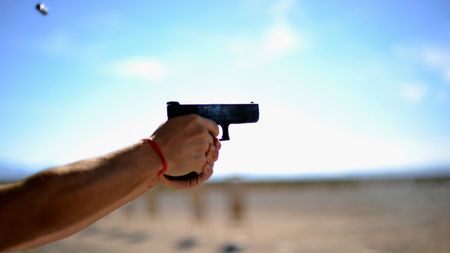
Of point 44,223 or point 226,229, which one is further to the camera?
point 226,229

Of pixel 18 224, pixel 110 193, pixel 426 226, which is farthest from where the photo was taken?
pixel 426 226

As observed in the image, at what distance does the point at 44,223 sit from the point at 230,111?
1.44 metres

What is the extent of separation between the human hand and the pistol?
0.15 metres

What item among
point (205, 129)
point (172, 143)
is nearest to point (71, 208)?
point (172, 143)

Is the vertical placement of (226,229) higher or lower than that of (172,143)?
lower

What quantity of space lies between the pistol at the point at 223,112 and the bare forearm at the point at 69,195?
464mm

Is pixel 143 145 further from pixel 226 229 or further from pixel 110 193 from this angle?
pixel 226 229

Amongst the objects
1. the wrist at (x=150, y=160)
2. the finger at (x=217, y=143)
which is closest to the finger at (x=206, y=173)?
the finger at (x=217, y=143)

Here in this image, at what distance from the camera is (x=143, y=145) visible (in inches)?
72.3

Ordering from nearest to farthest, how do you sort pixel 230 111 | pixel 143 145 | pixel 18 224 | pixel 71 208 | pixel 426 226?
pixel 18 224, pixel 71 208, pixel 143 145, pixel 230 111, pixel 426 226

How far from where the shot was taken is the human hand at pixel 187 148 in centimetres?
195

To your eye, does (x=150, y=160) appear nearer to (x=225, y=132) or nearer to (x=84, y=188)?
(x=84, y=188)

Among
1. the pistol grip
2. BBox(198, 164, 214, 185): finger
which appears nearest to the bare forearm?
BBox(198, 164, 214, 185): finger

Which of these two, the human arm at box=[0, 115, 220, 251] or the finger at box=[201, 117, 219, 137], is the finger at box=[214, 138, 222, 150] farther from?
the human arm at box=[0, 115, 220, 251]
